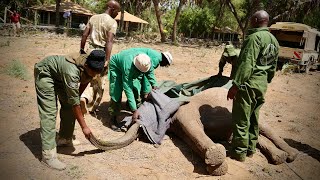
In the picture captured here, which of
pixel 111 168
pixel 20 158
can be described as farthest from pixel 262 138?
pixel 20 158

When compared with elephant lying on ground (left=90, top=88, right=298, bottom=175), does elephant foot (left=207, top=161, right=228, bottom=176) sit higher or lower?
lower

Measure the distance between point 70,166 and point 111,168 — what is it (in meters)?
0.45

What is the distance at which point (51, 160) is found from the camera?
3467 mm

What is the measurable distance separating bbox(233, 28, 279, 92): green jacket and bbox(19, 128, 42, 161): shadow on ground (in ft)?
8.10

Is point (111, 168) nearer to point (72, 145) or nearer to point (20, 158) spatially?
point (72, 145)

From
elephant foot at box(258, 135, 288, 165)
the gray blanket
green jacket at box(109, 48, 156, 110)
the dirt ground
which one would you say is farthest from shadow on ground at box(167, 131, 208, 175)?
elephant foot at box(258, 135, 288, 165)

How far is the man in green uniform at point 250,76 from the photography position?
3.74m

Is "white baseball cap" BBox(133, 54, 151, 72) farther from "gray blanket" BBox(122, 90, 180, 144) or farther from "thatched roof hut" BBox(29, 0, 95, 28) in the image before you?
"thatched roof hut" BBox(29, 0, 95, 28)

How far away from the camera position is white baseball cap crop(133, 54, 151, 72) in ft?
14.6

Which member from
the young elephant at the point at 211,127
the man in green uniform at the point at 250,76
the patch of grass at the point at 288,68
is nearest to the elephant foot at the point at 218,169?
the young elephant at the point at 211,127

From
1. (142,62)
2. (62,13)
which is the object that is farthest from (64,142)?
(62,13)

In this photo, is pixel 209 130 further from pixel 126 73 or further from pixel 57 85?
pixel 57 85

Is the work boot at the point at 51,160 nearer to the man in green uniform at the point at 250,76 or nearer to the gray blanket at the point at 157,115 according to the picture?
the gray blanket at the point at 157,115

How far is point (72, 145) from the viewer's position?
408 centimetres
